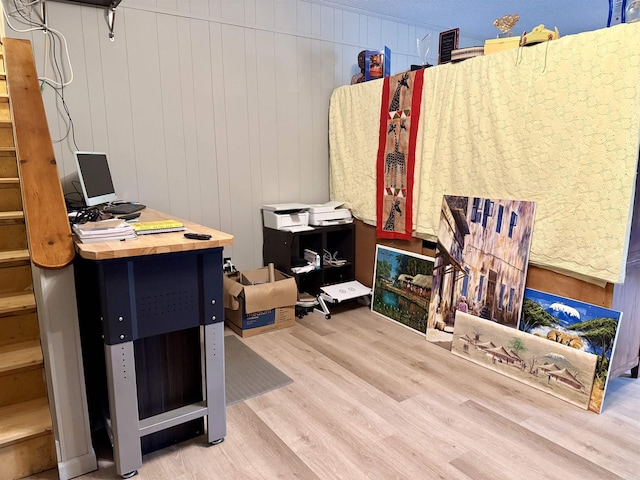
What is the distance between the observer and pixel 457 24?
4434mm

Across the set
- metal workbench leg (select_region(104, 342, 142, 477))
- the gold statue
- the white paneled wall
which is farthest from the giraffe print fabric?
metal workbench leg (select_region(104, 342, 142, 477))

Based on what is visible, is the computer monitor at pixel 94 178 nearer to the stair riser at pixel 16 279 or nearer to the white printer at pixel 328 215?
the stair riser at pixel 16 279

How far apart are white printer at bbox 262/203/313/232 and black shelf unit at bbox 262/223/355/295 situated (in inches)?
2.0

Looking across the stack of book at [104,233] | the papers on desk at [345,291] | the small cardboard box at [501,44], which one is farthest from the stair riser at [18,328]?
the small cardboard box at [501,44]

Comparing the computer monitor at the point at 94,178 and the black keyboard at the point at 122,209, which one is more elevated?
the computer monitor at the point at 94,178

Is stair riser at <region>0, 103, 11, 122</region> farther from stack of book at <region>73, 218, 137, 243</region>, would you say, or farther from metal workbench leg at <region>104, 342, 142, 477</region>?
metal workbench leg at <region>104, 342, 142, 477</region>

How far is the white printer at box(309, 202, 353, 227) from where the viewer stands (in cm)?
352

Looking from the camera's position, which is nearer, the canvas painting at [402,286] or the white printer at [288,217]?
the canvas painting at [402,286]

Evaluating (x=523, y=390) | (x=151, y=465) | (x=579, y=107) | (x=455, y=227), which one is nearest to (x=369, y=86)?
(x=455, y=227)

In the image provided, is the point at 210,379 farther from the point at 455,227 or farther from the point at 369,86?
the point at 369,86

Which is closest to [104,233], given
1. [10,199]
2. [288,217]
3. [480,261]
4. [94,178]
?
[10,199]

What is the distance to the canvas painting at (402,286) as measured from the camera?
3.10m

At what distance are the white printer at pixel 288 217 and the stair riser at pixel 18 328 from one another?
1.82 metres

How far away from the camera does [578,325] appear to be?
88.4 inches
